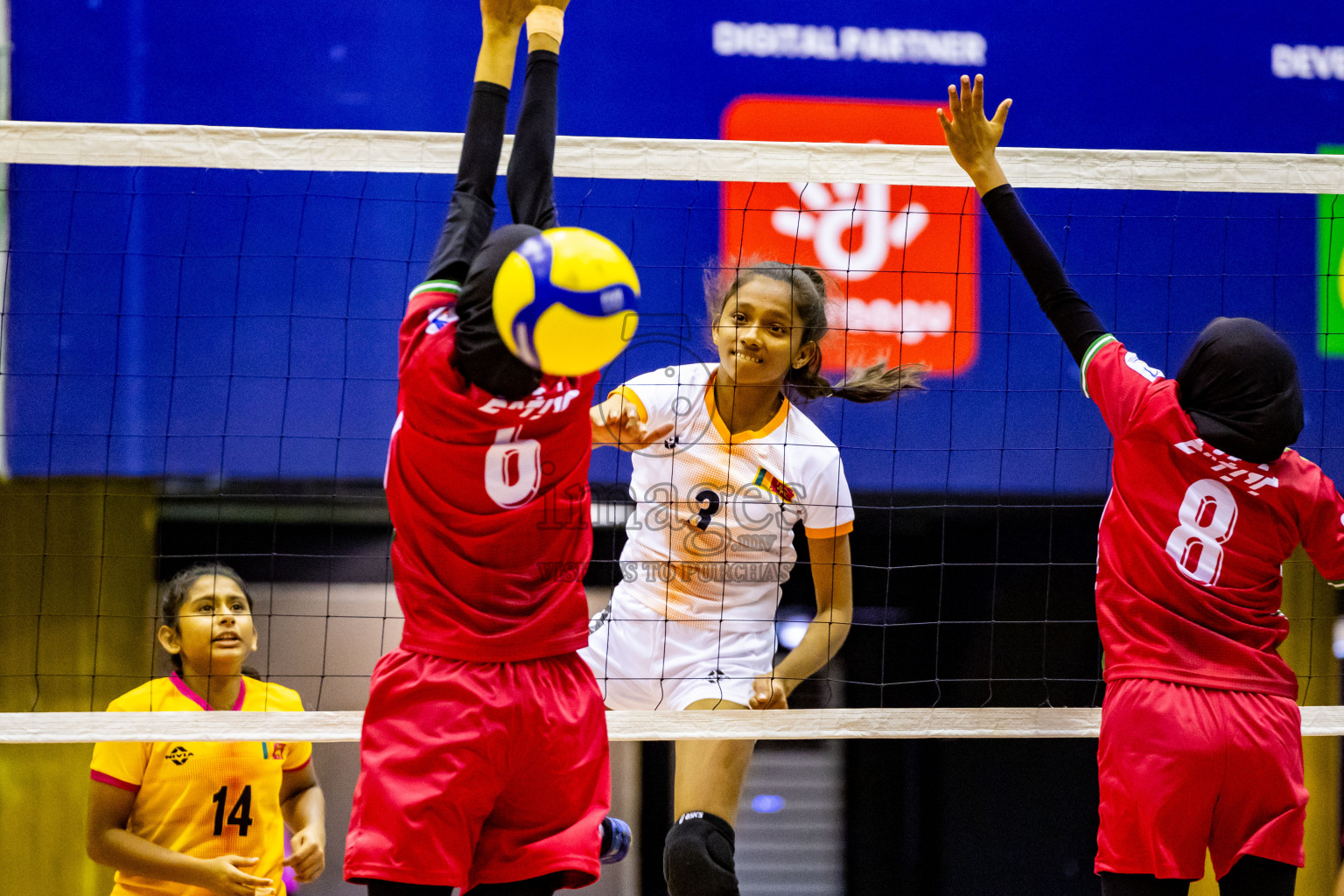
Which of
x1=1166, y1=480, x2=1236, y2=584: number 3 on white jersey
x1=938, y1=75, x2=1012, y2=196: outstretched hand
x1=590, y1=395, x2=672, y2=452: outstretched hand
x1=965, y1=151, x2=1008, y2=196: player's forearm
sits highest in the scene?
x1=938, y1=75, x2=1012, y2=196: outstretched hand

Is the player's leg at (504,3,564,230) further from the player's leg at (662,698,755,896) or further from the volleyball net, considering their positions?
the volleyball net

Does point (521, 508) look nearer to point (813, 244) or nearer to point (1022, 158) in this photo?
point (1022, 158)

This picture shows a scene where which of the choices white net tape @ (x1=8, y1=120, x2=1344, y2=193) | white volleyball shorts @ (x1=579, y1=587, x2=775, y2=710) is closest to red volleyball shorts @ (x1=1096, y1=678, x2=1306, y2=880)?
white volleyball shorts @ (x1=579, y1=587, x2=775, y2=710)

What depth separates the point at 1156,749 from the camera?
2570 mm

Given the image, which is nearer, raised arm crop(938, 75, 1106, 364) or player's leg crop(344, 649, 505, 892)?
player's leg crop(344, 649, 505, 892)

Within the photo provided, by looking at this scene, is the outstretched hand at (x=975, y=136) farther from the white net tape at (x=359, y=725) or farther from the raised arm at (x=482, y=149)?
the white net tape at (x=359, y=725)

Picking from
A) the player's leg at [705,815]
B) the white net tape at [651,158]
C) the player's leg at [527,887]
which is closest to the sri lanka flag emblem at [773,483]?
the player's leg at [705,815]

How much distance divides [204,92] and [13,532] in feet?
6.12

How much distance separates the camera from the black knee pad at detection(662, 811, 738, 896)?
9.71 feet

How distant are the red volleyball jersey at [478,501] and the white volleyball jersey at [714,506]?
1.07m

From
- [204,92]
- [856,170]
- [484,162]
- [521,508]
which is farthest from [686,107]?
[521,508]

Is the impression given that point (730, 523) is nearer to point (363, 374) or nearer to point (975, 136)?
point (975, 136)

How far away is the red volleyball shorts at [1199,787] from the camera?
8.32ft

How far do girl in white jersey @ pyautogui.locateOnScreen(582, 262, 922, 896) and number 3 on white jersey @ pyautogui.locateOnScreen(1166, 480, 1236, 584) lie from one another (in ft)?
3.22
